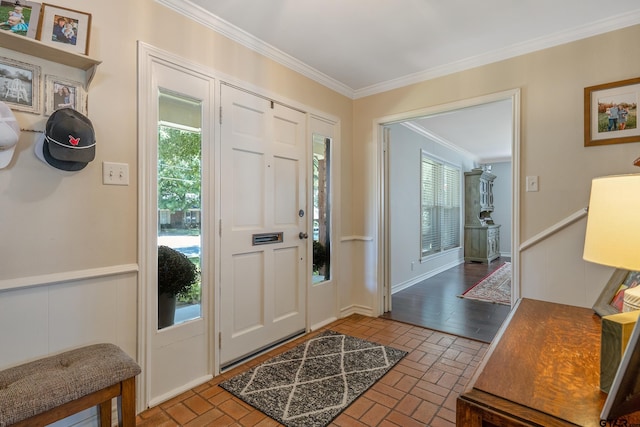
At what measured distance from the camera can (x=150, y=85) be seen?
1918 mm

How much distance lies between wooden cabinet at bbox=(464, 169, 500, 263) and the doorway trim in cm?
423

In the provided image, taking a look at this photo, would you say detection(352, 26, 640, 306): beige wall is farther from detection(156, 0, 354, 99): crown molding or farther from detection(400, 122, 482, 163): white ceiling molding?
detection(400, 122, 482, 163): white ceiling molding

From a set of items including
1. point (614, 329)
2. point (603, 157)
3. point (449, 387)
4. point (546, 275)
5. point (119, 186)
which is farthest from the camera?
point (546, 275)

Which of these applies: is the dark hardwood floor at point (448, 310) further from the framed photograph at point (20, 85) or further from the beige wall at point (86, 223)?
the framed photograph at point (20, 85)

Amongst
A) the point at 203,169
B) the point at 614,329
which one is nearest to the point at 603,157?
the point at 614,329

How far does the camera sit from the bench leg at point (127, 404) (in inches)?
57.4

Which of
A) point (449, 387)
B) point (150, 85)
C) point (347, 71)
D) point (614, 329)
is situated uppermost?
point (347, 71)

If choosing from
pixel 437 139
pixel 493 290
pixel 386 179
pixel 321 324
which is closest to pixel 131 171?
pixel 321 324

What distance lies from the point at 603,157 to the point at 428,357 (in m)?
1.93

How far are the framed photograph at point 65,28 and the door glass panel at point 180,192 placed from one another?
470mm

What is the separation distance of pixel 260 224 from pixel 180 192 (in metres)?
0.69

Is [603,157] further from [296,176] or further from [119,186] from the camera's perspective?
[119,186]

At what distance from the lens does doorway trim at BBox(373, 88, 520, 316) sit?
102 inches

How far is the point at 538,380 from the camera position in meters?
0.83
